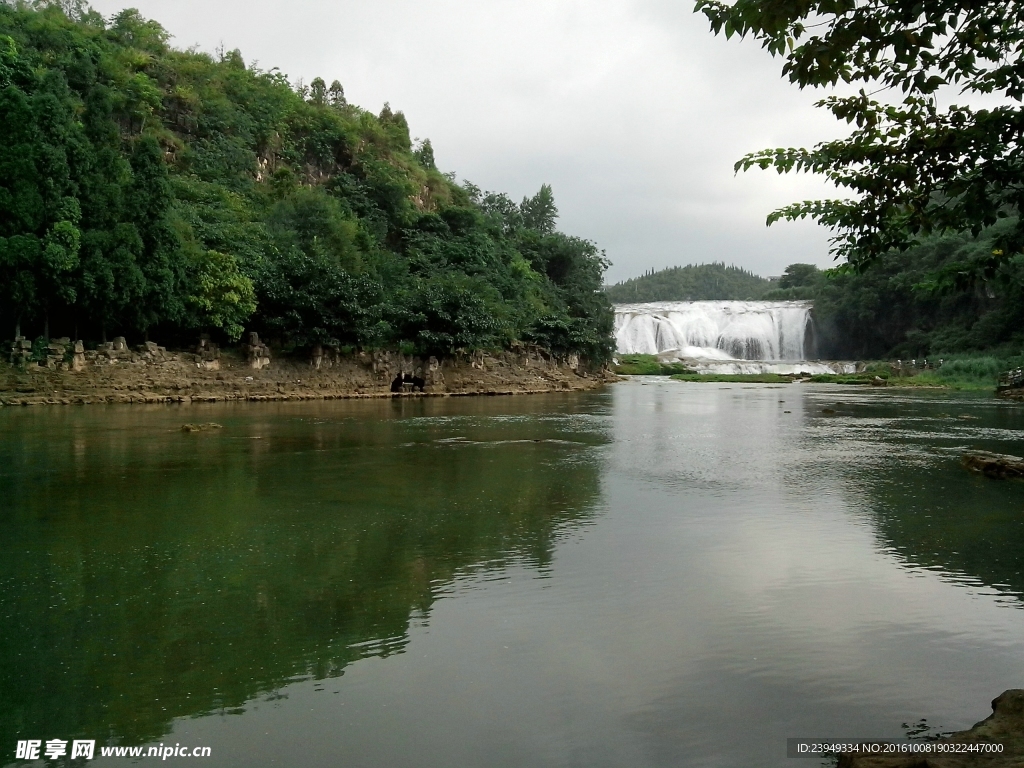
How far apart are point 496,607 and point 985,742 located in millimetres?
2805

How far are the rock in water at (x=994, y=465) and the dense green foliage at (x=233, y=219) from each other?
21956 mm

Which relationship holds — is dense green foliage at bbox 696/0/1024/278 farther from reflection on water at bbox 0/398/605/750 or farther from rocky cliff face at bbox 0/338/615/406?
rocky cliff face at bbox 0/338/615/406

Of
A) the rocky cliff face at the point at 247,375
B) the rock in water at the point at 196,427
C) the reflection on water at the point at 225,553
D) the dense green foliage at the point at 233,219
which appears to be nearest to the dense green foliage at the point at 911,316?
the dense green foliage at the point at 233,219

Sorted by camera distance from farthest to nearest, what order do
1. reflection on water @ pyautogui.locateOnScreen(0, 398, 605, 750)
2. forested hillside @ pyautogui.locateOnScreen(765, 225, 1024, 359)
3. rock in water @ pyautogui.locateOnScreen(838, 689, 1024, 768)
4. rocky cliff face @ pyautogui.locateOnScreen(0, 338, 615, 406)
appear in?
forested hillside @ pyautogui.locateOnScreen(765, 225, 1024, 359)
rocky cliff face @ pyautogui.locateOnScreen(0, 338, 615, 406)
reflection on water @ pyautogui.locateOnScreen(0, 398, 605, 750)
rock in water @ pyautogui.locateOnScreen(838, 689, 1024, 768)

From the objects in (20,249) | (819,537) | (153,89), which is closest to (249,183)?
(153,89)

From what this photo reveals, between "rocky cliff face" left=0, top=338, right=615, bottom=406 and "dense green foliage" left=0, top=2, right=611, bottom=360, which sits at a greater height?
"dense green foliage" left=0, top=2, right=611, bottom=360

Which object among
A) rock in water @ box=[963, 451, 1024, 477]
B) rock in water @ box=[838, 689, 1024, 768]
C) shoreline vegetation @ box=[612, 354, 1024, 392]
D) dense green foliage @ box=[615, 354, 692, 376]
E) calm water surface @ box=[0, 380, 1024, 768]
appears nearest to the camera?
rock in water @ box=[838, 689, 1024, 768]

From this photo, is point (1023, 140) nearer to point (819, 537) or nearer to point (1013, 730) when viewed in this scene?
point (1013, 730)

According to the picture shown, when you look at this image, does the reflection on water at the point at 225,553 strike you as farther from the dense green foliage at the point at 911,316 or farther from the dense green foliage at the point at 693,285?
the dense green foliage at the point at 693,285

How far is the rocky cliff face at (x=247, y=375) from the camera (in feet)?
77.5

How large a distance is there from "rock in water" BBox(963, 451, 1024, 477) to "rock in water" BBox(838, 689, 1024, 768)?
788 cm

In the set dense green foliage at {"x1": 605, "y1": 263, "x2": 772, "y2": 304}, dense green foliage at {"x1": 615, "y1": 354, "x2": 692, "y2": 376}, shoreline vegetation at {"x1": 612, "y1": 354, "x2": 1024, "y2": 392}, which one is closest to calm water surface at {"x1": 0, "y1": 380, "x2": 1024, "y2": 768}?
shoreline vegetation at {"x1": 612, "y1": 354, "x2": 1024, "y2": 392}

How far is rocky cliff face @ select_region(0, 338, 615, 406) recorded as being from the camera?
23.6 meters

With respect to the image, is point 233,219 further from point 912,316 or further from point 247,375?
point 912,316
